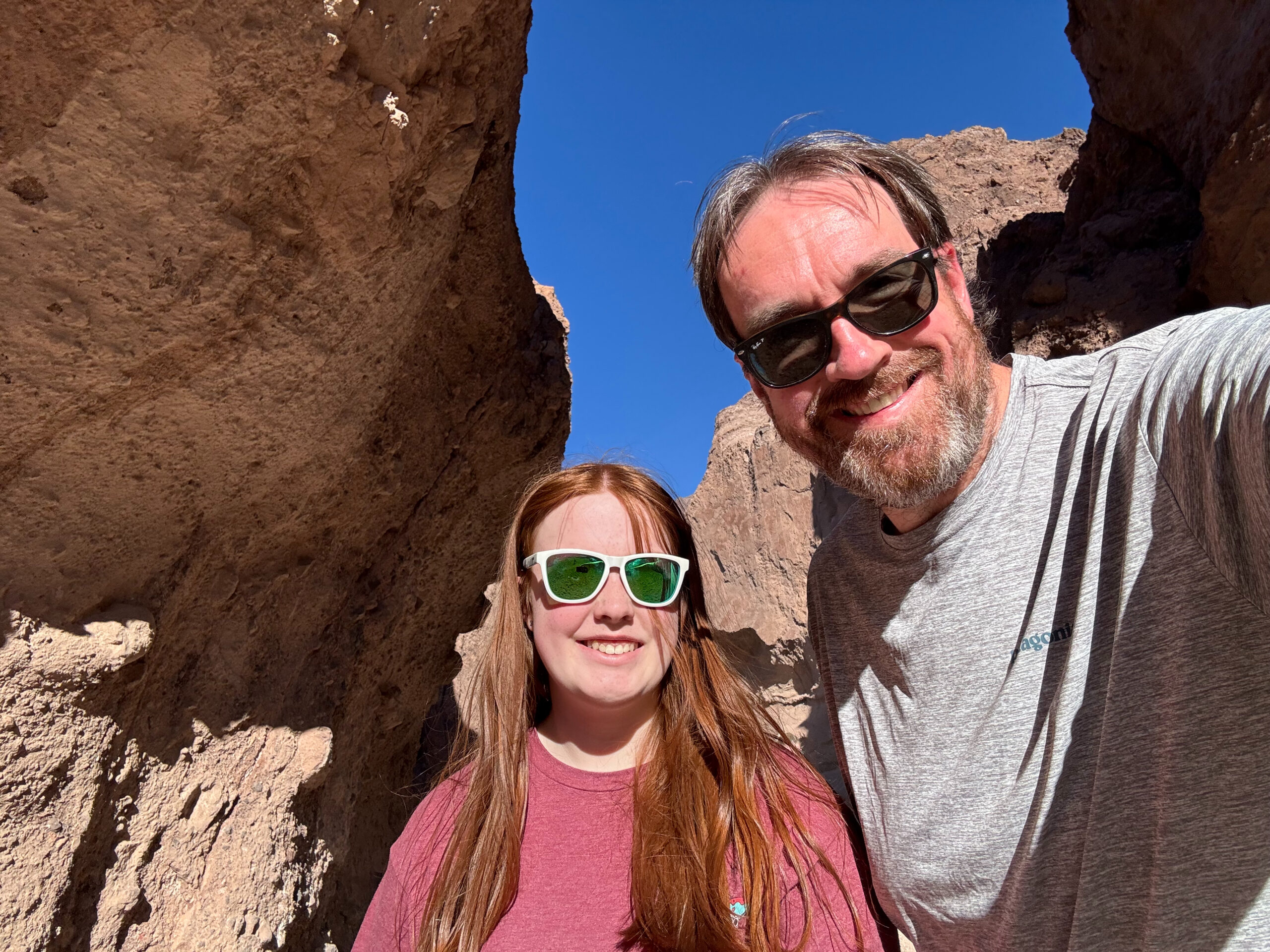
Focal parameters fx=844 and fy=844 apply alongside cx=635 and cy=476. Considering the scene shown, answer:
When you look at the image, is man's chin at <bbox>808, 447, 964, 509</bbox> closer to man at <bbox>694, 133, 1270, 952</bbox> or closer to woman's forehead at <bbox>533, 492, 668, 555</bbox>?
man at <bbox>694, 133, 1270, 952</bbox>

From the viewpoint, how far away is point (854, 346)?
1615 mm

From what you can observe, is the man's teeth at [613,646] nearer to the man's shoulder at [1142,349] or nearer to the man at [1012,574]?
the man at [1012,574]

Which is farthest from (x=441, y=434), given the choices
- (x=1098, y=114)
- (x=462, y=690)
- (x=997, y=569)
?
(x=1098, y=114)

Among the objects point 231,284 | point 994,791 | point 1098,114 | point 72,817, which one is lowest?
point 72,817

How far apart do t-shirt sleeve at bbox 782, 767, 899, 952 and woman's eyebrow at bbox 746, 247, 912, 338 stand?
3.19ft

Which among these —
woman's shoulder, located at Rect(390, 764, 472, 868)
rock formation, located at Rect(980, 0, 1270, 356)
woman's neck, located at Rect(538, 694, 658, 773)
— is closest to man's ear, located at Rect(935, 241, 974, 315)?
woman's neck, located at Rect(538, 694, 658, 773)

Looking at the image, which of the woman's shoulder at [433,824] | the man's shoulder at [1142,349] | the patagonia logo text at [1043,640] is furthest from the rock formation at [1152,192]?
the woman's shoulder at [433,824]

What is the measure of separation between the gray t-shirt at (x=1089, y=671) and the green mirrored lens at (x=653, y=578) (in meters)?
0.41

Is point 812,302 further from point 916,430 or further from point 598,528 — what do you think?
point 598,528

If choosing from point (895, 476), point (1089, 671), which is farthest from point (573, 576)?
point (1089, 671)

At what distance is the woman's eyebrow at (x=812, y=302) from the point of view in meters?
1.65

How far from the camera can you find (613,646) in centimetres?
177

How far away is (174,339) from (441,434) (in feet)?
4.69

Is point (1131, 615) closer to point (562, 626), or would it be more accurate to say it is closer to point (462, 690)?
point (562, 626)
